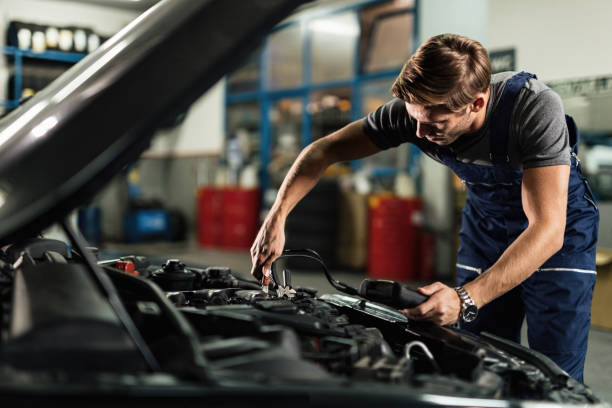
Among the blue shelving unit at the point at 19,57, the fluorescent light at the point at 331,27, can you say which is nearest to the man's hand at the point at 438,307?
the blue shelving unit at the point at 19,57

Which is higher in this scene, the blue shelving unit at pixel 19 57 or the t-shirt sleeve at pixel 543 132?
the blue shelving unit at pixel 19 57

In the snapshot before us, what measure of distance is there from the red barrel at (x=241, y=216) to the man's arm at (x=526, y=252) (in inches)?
265

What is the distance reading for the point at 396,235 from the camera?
5.80 metres

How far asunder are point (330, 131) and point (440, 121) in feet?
20.6

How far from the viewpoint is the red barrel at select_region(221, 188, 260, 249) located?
8070 millimetres

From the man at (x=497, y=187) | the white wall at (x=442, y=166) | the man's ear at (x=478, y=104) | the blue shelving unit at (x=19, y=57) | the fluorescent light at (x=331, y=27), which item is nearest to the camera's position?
the man at (x=497, y=187)

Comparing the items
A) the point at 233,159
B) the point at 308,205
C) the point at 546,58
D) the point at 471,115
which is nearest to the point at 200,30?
the point at 471,115

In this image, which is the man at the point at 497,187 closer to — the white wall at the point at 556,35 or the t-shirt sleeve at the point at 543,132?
the t-shirt sleeve at the point at 543,132

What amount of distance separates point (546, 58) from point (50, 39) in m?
5.16

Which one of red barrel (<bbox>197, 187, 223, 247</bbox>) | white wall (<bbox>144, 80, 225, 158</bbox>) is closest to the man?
red barrel (<bbox>197, 187, 223, 247</bbox>)

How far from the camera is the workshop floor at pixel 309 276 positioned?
2.93 meters

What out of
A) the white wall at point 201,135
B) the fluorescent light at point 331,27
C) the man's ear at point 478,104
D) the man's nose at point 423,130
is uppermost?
the fluorescent light at point 331,27

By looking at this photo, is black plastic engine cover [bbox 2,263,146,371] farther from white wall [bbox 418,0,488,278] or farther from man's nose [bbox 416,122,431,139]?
white wall [bbox 418,0,488,278]

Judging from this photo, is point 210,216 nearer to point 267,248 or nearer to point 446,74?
point 267,248
